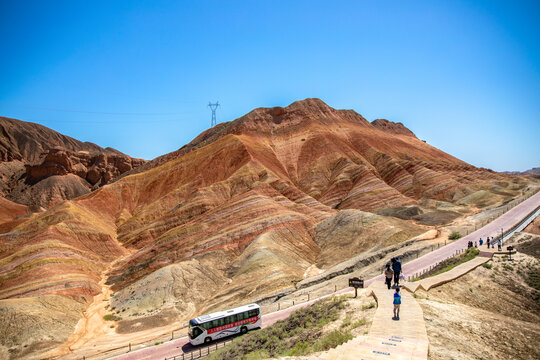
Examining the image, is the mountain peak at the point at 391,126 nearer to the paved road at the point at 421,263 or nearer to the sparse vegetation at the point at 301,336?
the paved road at the point at 421,263

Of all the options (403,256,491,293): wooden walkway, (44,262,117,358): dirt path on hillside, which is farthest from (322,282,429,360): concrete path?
(44,262,117,358): dirt path on hillside

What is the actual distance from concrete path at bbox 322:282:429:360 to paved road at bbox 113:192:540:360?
41.2 ft

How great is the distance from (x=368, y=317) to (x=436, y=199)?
67129mm

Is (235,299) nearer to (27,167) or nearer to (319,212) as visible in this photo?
(319,212)

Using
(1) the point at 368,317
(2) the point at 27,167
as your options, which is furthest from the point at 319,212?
(2) the point at 27,167

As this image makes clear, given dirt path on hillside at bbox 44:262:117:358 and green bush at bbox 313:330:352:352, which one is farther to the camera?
dirt path on hillside at bbox 44:262:117:358

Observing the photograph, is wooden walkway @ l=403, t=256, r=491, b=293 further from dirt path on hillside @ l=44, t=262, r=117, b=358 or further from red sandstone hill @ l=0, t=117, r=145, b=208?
red sandstone hill @ l=0, t=117, r=145, b=208

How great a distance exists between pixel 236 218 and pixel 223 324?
105ft

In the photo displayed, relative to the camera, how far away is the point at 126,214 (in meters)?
80.1

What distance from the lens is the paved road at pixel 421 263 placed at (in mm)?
25297

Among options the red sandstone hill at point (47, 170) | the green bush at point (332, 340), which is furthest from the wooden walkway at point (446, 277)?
the red sandstone hill at point (47, 170)

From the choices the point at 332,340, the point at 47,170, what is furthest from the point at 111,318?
the point at 47,170

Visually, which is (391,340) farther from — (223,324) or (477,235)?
(477,235)

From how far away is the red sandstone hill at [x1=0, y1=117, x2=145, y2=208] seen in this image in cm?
12762
